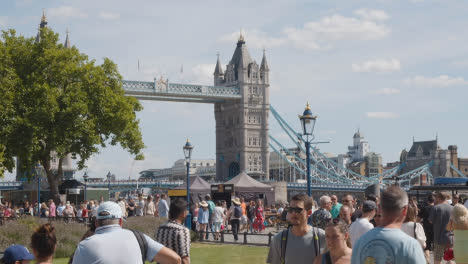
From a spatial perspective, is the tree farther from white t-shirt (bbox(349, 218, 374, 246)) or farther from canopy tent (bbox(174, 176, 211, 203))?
white t-shirt (bbox(349, 218, 374, 246))

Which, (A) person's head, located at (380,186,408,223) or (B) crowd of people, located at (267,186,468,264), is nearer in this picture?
(B) crowd of people, located at (267,186,468,264)

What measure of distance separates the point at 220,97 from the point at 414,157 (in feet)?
261

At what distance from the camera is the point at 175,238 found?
7562 millimetres

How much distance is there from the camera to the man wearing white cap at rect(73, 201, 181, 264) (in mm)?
5543

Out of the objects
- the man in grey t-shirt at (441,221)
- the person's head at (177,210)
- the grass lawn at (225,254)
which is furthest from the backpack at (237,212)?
the person's head at (177,210)

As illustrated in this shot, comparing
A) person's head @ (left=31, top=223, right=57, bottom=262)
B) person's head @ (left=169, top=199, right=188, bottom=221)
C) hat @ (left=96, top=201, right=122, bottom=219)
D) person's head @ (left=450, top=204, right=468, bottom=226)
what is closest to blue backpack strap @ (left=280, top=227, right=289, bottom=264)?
person's head @ (left=169, top=199, right=188, bottom=221)

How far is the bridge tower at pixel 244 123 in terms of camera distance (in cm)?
11406

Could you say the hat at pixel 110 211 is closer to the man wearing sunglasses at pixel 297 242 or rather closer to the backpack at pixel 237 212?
the man wearing sunglasses at pixel 297 242

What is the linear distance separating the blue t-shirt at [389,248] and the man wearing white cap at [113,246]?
1.85 m

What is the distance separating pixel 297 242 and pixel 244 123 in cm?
10701

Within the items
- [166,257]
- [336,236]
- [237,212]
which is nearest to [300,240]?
[336,236]

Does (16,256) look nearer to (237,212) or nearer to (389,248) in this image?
(389,248)

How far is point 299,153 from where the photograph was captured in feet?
595

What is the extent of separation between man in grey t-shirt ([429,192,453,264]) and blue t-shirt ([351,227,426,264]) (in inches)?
365
